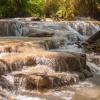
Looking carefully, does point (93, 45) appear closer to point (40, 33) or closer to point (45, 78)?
point (40, 33)

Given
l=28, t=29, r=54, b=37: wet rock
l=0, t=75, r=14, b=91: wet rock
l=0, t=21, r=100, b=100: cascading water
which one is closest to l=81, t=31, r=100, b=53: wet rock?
l=0, t=21, r=100, b=100: cascading water

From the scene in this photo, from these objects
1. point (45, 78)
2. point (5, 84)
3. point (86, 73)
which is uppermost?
point (45, 78)

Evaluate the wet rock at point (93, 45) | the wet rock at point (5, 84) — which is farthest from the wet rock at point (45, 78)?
the wet rock at point (93, 45)

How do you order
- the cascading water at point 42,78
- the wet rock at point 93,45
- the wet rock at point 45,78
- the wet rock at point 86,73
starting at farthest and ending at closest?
the wet rock at point 93,45, the wet rock at point 86,73, the wet rock at point 45,78, the cascading water at point 42,78

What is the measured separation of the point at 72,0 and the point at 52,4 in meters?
3.23

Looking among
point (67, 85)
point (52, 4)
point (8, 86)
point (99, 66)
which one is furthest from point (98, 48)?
point (52, 4)

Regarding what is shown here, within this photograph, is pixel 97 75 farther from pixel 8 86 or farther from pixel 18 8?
pixel 18 8

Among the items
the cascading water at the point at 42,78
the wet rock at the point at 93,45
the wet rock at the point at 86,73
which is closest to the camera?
the cascading water at the point at 42,78

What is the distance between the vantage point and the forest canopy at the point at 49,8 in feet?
66.0

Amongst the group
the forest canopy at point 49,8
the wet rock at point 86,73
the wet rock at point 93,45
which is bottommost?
the wet rock at point 86,73

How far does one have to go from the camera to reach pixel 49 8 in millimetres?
23766

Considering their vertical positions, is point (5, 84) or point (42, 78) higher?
point (42, 78)

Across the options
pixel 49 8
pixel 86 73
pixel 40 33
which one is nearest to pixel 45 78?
pixel 86 73

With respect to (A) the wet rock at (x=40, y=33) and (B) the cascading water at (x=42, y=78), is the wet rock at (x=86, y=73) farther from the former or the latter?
(A) the wet rock at (x=40, y=33)
